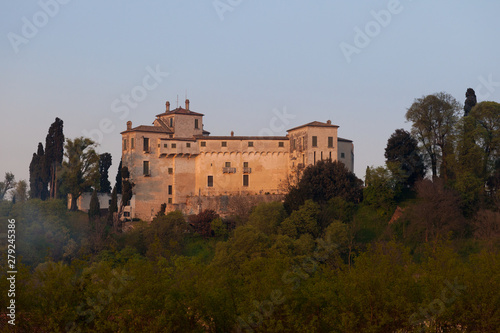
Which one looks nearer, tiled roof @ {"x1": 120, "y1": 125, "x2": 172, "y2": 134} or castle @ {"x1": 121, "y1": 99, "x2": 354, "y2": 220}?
castle @ {"x1": 121, "y1": 99, "x2": 354, "y2": 220}

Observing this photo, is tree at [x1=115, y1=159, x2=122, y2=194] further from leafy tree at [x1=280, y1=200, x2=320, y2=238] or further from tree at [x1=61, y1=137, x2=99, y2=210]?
leafy tree at [x1=280, y1=200, x2=320, y2=238]

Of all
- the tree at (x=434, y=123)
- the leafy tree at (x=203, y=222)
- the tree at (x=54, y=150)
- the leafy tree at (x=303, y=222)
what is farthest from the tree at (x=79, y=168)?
the tree at (x=434, y=123)

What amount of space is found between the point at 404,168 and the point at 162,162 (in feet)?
67.9

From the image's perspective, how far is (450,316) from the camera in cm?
2536

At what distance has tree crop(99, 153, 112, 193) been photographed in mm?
62188

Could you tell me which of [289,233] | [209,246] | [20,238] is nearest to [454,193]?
[289,233]

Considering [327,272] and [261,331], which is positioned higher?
[327,272]

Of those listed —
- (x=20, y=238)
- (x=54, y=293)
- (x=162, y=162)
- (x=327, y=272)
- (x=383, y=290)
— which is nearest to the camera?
(x=54, y=293)

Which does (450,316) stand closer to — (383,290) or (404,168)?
(383,290)

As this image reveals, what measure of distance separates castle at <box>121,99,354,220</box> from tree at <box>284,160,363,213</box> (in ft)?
15.4

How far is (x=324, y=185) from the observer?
52.9 metres

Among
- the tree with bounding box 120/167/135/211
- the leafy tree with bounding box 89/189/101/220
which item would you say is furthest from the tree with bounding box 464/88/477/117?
the leafy tree with bounding box 89/189/101/220

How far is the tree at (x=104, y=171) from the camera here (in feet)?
204

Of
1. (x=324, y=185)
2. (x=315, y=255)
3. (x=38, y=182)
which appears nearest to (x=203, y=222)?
(x=324, y=185)
